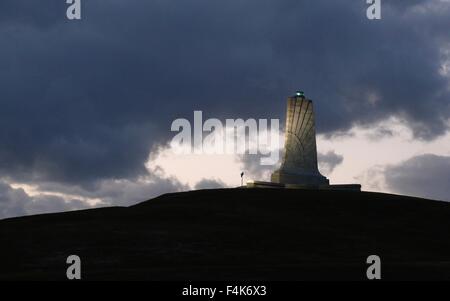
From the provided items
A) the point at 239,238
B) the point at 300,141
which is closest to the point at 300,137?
the point at 300,141

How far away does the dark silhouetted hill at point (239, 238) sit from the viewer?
3773cm

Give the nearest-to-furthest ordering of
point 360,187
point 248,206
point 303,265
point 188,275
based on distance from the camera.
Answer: point 188,275
point 303,265
point 248,206
point 360,187

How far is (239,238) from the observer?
4878cm

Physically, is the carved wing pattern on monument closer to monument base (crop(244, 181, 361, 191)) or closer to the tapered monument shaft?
the tapered monument shaft

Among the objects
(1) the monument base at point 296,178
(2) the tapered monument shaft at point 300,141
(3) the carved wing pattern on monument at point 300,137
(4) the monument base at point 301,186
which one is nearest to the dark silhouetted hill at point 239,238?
(4) the monument base at point 301,186

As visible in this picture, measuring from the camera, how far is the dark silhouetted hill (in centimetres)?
3773

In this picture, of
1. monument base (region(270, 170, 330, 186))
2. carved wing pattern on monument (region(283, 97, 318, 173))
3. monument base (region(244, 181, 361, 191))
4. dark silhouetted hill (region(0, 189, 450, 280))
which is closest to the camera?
dark silhouetted hill (region(0, 189, 450, 280))

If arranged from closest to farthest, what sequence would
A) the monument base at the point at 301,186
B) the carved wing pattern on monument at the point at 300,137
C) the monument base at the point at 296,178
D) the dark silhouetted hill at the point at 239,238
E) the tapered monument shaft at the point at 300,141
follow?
1. the dark silhouetted hill at the point at 239,238
2. the monument base at the point at 301,186
3. the monument base at the point at 296,178
4. the tapered monument shaft at the point at 300,141
5. the carved wing pattern on monument at the point at 300,137

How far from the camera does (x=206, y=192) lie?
69.5m

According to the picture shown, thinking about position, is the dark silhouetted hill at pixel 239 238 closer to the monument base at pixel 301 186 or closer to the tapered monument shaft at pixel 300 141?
the monument base at pixel 301 186

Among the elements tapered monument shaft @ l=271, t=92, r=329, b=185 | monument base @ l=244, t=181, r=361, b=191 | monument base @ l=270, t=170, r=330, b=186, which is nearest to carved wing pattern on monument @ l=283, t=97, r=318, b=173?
tapered monument shaft @ l=271, t=92, r=329, b=185
